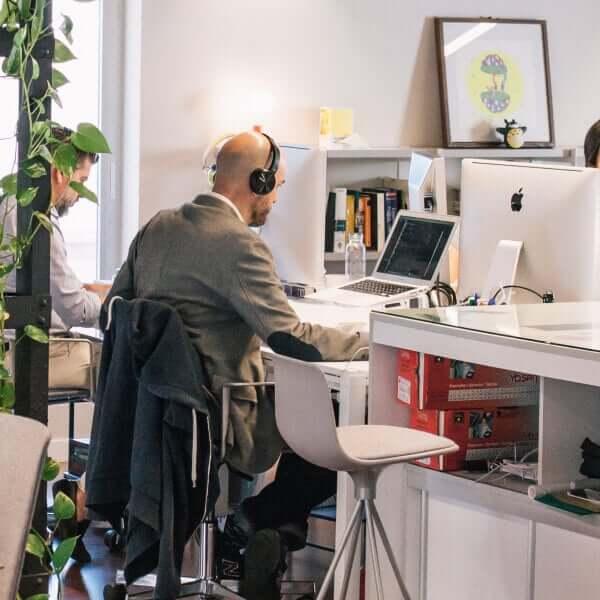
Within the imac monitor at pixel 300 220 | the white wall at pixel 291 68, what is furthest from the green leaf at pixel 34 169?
the white wall at pixel 291 68

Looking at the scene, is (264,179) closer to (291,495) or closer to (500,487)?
(291,495)

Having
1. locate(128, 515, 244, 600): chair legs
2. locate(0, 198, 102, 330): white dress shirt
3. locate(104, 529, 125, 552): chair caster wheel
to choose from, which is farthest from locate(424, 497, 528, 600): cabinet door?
locate(0, 198, 102, 330): white dress shirt

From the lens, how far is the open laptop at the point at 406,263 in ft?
13.8

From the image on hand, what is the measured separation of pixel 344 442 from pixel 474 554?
0.43 meters

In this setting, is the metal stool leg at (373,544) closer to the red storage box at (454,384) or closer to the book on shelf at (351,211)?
the red storage box at (454,384)

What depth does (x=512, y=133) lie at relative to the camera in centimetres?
602

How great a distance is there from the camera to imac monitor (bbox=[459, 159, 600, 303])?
3.54 meters

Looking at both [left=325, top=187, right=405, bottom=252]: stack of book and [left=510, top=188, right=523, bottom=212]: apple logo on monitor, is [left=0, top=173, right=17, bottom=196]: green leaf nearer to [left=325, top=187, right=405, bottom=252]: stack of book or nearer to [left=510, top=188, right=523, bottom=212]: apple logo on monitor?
[left=510, top=188, right=523, bottom=212]: apple logo on monitor

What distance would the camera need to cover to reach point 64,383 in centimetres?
420

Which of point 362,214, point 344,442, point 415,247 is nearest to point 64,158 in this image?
point 344,442

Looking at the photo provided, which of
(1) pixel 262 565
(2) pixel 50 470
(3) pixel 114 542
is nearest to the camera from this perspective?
(2) pixel 50 470

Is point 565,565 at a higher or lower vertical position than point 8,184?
lower

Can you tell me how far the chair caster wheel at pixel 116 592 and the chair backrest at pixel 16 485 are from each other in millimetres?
2015

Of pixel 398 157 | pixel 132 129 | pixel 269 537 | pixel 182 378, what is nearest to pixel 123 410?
pixel 182 378
